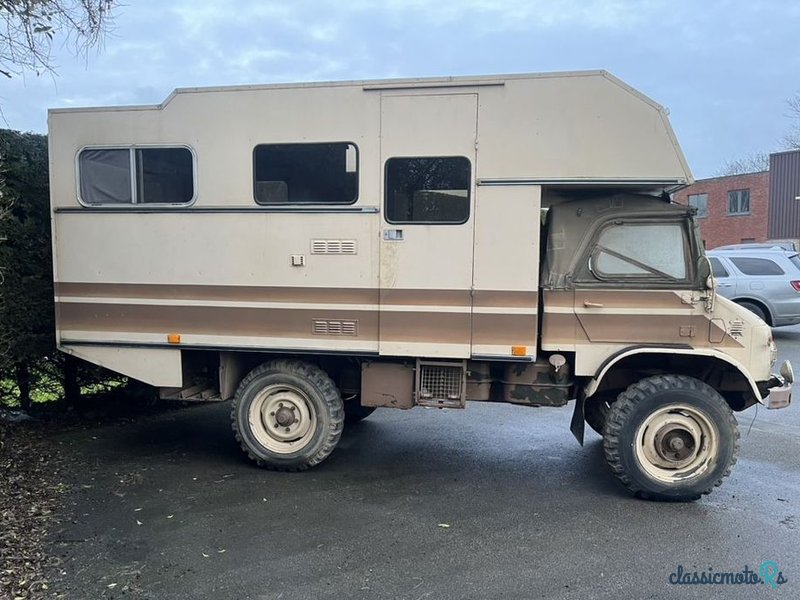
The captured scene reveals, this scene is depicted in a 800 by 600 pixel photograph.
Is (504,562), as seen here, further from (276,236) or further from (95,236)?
(95,236)

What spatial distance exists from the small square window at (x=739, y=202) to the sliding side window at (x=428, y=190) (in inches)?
1413

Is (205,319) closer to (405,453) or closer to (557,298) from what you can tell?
(405,453)

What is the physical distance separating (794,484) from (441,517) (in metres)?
3.13

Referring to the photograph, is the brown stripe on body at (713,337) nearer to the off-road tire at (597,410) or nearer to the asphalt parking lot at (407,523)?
the off-road tire at (597,410)

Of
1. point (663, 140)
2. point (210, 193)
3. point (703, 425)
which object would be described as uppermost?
point (663, 140)

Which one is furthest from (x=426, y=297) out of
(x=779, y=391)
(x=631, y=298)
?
(x=779, y=391)

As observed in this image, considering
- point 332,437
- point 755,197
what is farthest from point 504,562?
point 755,197

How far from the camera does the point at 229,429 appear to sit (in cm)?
682

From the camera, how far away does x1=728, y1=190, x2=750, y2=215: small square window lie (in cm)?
A: 3497

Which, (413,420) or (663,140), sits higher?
(663,140)

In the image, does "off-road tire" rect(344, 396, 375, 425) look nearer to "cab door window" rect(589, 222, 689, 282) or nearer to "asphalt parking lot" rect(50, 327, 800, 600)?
"asphalt parking lot" rect(50, 327, 800, 600)

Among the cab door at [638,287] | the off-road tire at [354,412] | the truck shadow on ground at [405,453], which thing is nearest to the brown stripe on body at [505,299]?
the cab door at [638,287]

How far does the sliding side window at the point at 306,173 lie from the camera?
5.12 metres

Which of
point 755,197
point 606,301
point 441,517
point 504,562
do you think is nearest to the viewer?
point 504,562
